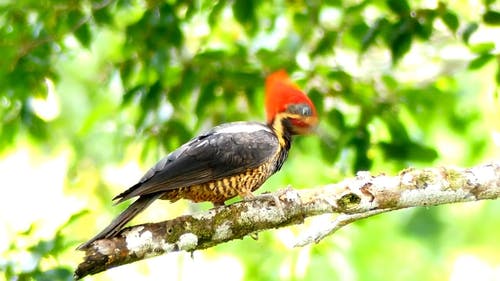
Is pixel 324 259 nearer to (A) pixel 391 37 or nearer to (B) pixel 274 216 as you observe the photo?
(A) pixel 391 37


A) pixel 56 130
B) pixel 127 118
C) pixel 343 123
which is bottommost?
pixel 343 123

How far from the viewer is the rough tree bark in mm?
3908

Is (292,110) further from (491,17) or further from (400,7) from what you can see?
(491,17)

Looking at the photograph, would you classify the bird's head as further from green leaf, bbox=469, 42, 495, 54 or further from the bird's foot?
green leaf, bbox=469, 42, 495, 54

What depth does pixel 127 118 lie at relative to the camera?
288 inches

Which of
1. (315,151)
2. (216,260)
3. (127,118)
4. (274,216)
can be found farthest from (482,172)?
(216,260)

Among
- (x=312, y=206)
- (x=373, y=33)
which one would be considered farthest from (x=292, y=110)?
(x=373, y=33)

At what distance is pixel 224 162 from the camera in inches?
175

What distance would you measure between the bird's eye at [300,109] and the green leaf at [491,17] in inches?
53.9

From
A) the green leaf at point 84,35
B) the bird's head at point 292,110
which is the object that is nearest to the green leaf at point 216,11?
the green leaf at point 84,35

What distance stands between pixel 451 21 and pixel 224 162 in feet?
6.20

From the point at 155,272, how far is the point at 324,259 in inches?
79.9

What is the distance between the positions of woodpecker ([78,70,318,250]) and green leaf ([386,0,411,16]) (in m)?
1.10

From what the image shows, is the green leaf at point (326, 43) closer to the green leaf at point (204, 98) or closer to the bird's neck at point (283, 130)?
the green leaf at point (204, 98)
